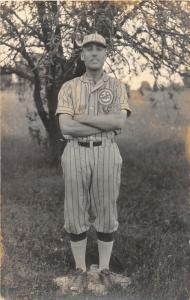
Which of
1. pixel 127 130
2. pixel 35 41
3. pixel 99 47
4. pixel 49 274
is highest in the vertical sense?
pixel 35 41

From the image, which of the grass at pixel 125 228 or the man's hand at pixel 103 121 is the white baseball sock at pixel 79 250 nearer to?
the grass at pixel 125 228

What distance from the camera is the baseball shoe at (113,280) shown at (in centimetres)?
510

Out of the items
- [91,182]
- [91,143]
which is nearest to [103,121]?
[91,143]

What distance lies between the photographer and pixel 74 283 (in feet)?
16.6

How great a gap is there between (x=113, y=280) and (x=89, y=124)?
147cm

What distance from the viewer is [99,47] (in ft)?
15.9

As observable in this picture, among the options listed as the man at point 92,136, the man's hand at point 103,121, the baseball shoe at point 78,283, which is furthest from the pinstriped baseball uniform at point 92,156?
the baseball shoe at point 78,283

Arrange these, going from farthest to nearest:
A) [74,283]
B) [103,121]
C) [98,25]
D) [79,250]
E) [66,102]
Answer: [98,25] → [79,250] → [74,283] → [66,102] → [103,121]

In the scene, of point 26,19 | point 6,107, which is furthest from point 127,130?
point 26,19

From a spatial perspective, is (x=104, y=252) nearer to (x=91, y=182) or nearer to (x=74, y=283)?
(x=74, y=283)

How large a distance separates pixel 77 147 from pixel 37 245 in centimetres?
189

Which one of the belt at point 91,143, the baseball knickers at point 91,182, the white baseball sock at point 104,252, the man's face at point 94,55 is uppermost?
the man's face at point 94,55

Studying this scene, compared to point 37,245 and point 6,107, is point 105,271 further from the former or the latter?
point 6,107

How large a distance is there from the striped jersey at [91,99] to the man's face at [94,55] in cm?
16
